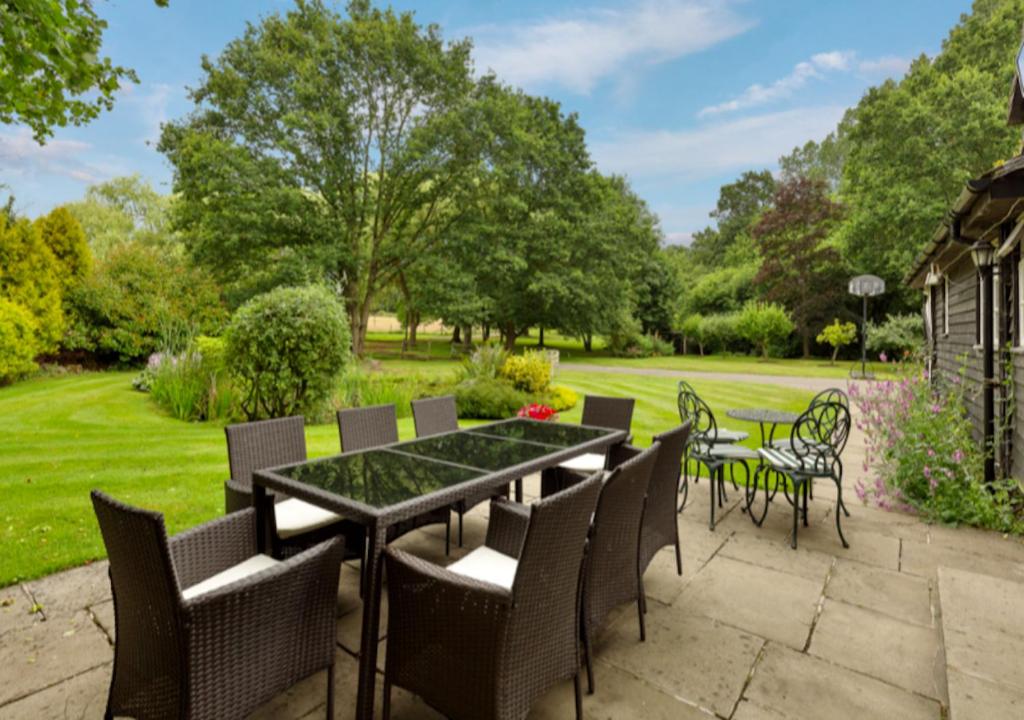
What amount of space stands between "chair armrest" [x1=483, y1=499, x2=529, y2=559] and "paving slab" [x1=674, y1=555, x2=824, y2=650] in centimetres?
99

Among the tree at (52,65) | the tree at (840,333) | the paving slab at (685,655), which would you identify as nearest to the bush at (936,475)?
the paving slab at (685,655)

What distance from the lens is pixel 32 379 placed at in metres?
10.3

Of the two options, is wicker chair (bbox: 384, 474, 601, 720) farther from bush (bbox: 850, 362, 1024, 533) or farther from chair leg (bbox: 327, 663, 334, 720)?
bush (bbox: 850, 362, 1024, 533)

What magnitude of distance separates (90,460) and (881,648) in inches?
249

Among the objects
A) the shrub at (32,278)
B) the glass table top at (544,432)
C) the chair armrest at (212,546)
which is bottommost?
the chair armrest at (212,546)

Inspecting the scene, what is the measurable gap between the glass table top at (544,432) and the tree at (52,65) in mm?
4309

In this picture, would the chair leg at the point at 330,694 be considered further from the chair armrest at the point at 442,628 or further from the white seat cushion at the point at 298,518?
the white seat cushion at the point at 298,518

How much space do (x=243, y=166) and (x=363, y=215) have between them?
375 centimetres

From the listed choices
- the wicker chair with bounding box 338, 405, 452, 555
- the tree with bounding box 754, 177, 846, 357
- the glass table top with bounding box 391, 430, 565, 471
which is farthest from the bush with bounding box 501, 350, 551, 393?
the tree with bounding box 754, 177, 846, 357

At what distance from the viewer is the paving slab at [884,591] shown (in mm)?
2521

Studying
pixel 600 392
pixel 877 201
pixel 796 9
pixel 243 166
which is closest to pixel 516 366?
pixel 600 392

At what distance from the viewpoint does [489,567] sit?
6.84 feet

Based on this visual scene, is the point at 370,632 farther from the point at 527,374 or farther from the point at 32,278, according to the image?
→ the point at 32,278

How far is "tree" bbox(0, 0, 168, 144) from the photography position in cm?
371
